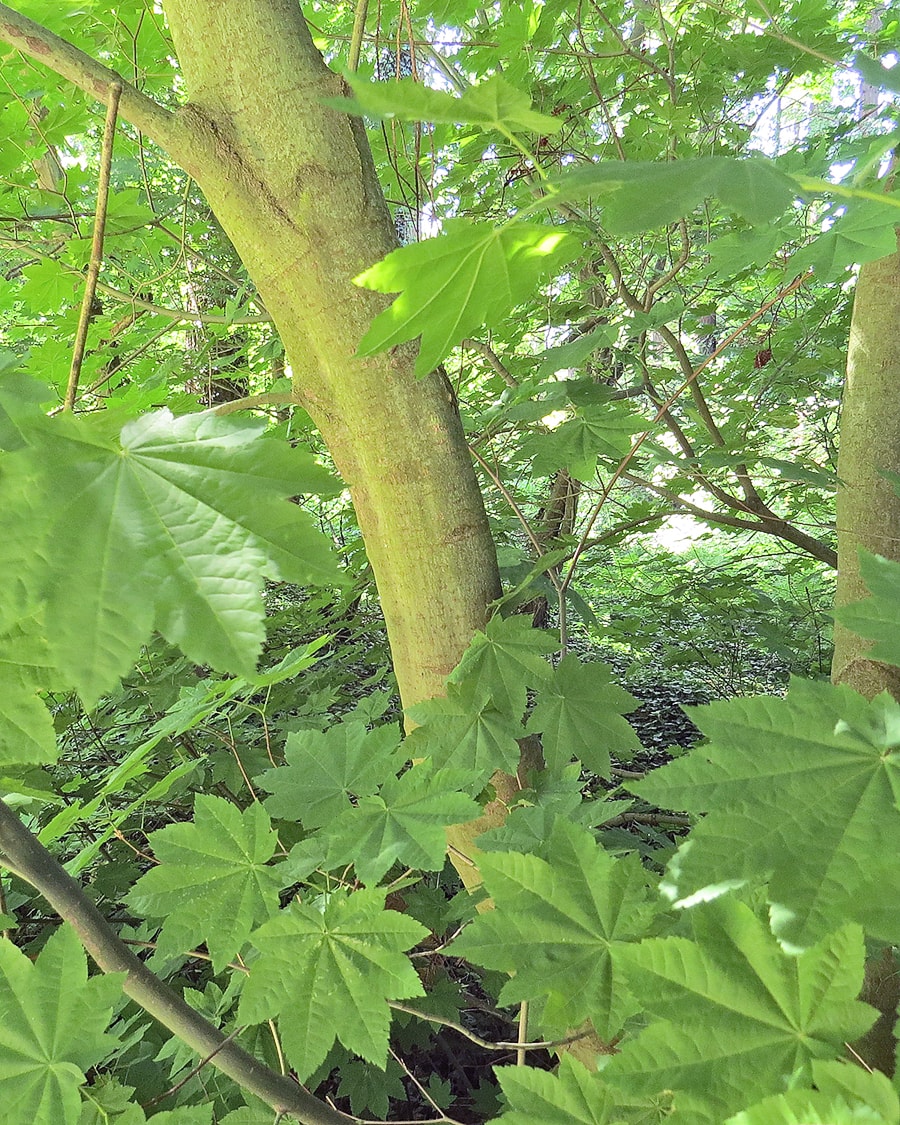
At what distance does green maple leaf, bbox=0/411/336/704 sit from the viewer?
0.53m

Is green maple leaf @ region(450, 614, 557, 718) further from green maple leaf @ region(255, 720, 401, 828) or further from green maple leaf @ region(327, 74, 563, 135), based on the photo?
green maple leaf @ region(327, 74, 563, 135)

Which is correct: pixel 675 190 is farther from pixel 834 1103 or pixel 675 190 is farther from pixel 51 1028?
pixel 51 1028

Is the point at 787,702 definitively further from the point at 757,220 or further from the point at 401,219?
the point at 401,219

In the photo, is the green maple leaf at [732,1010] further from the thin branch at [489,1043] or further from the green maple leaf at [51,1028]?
the green maple leaf at [51,1028]

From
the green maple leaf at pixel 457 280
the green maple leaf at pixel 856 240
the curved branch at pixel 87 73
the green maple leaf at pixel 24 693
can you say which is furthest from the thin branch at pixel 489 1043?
the curved branch at pixel 87 73

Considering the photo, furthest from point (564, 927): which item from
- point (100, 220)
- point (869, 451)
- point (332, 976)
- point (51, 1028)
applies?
point (869, 451)

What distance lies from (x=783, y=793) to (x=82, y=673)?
0.61m

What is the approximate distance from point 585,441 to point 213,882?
95cm

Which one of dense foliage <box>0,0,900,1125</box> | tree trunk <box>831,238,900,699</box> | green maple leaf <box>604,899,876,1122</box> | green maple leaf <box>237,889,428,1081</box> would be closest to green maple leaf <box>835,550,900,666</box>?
dense foliage <box>0,0,900,1125</box>


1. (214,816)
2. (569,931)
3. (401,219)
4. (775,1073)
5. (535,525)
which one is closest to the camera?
(775,1073)

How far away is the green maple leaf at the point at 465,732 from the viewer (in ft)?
3.50

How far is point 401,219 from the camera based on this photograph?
2.62 metres

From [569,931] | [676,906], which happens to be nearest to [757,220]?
[676,906]

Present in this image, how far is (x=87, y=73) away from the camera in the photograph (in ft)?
2.85
